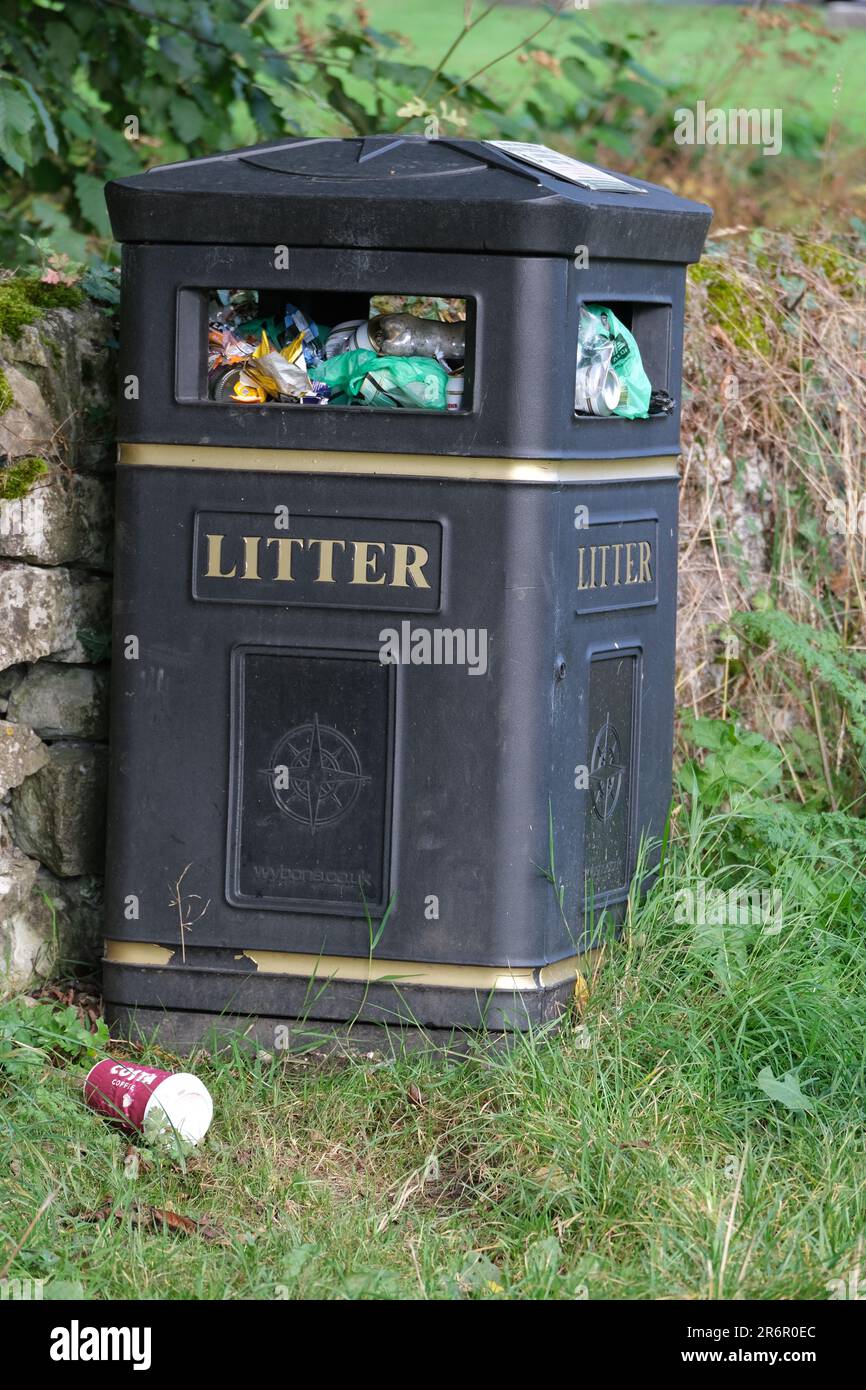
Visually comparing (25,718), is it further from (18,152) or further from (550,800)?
(18,152)

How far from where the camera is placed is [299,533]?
2.70 m

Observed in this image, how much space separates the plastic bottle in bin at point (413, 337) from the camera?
2.86m

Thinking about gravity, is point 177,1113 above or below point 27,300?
below

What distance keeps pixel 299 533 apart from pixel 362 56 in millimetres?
2605

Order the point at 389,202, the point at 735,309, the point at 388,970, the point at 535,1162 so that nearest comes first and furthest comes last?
the point at 535,1162 → the point at 389,202 → the point at 388,970 → the point at 735,309

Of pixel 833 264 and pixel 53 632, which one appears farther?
pixel 833 264

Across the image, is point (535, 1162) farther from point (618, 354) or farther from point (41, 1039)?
point (618, 354)

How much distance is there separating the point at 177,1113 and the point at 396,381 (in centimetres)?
132

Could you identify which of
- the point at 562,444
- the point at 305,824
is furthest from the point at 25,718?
the point at 562,444

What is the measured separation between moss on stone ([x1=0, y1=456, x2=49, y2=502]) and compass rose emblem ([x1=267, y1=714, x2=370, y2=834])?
75 centimetres

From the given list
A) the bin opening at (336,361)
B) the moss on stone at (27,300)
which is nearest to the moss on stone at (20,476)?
the moss on stone at (27,300)

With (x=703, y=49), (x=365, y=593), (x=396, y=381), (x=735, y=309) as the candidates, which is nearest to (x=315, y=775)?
(x=365, y=593)

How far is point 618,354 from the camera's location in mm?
2963

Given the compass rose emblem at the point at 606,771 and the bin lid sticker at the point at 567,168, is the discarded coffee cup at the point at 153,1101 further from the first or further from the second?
the bin lid sticker at the point at 567,168
